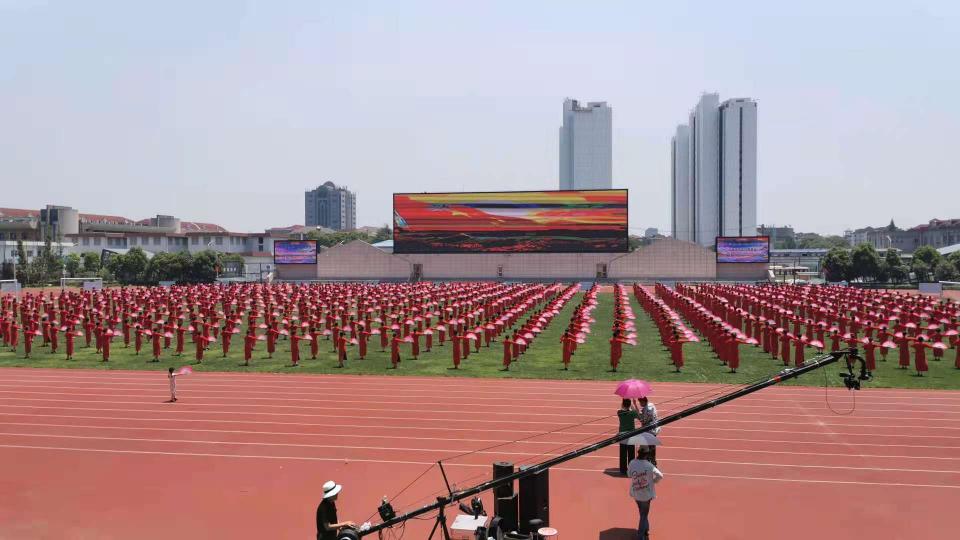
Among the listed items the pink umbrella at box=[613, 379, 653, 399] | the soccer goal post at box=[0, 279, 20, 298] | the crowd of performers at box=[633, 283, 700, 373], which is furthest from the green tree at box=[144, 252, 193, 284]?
the pink umbrella at box=[613, 379, 653, 399]

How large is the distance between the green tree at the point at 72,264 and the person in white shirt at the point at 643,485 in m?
67.7

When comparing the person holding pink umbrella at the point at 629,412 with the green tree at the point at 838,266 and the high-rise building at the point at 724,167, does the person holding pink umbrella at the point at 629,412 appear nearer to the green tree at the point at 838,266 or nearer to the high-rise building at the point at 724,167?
the green tree at the point at 838,266

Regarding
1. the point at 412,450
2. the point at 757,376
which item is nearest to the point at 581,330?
the point at 757,376

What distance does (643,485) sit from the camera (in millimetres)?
7023

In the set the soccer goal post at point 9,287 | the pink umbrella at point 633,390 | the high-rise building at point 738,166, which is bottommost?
the pink umbrella at point 633,390

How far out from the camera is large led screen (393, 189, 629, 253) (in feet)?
189

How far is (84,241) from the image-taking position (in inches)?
3036

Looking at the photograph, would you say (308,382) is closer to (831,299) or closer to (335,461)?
(335,461)

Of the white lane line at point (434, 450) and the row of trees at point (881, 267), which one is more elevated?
the row of trees at point (881, 267)

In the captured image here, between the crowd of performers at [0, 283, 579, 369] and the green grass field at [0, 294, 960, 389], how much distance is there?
12.8 inches

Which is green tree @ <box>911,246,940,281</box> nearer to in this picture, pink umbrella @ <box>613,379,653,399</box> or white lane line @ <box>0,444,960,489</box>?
white lane line @ <box>0,444,960,489</box>

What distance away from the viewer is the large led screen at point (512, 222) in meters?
57.7

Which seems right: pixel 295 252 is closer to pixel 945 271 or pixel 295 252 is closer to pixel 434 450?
pixel 945 271

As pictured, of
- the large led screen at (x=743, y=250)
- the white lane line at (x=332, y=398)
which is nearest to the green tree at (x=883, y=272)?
the large led screen at (x=743, y=250)
